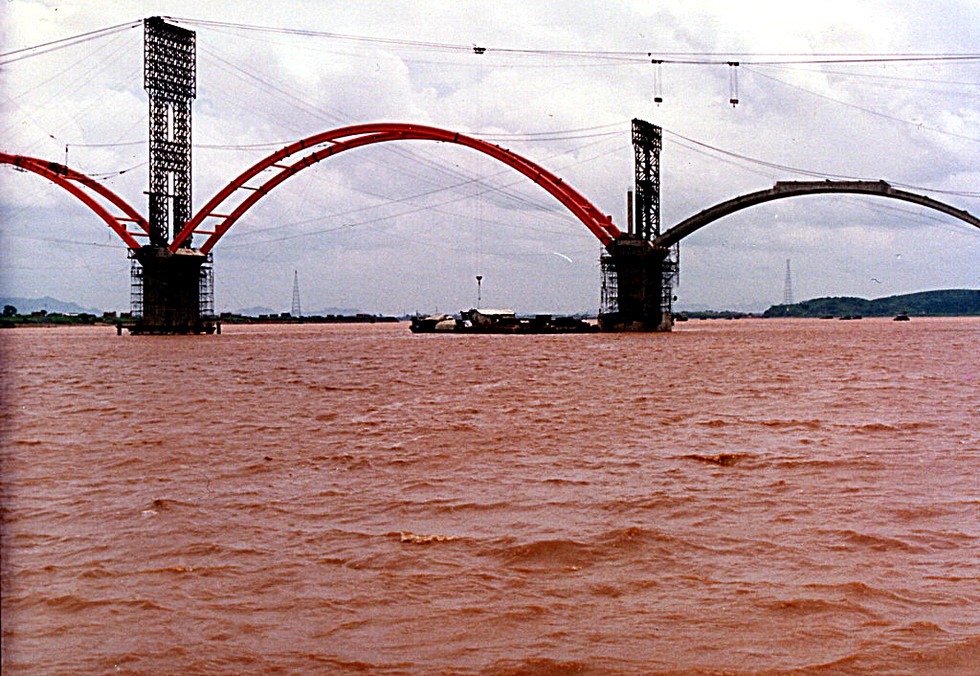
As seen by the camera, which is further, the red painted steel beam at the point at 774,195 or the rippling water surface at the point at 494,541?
the red painted steel beam at the point at 774,195

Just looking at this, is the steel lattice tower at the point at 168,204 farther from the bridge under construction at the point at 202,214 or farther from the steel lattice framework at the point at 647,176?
the steel lattice framework at the point at 647,176

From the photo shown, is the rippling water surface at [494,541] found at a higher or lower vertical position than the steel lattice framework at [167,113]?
lower

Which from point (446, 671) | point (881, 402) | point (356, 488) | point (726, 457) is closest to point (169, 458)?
point (356, 488)

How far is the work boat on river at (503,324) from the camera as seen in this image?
6644 cm

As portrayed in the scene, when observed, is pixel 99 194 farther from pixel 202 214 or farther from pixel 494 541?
pixel 494 541

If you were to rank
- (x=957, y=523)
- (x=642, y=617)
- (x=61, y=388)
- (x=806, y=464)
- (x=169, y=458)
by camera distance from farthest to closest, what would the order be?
(x=61, y=388)
(x=169, y=458)
(x=806, y=464)
(x=957, y=523)
(x=642, y=617)

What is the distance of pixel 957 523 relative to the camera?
7.41 m

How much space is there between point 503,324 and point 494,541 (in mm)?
61114

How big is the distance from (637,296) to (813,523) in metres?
54.5

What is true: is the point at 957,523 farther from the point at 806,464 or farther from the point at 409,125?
the point at 409,125

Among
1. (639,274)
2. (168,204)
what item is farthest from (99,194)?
(639,274)

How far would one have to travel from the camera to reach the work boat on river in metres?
66.4

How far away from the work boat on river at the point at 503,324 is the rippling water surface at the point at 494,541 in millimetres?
50196

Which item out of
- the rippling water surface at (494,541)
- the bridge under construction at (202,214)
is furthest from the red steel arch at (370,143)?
the rippling water surface at (494,541)
